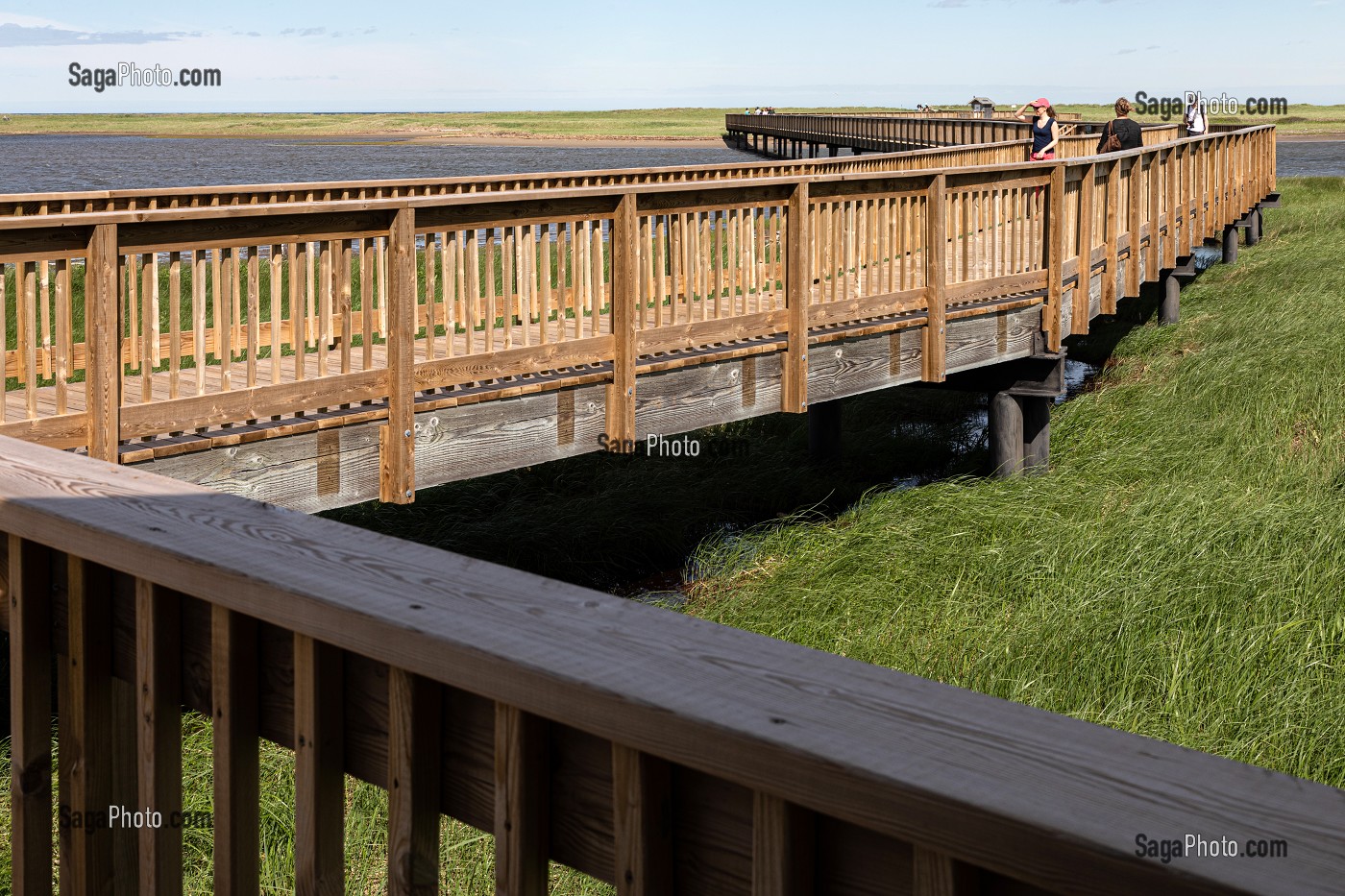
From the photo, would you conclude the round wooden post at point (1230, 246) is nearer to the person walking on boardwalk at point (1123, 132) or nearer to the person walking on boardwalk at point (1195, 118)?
the person walking on boardwalk at point (1195, 118)

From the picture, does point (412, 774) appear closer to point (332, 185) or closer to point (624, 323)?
point (624, 323)

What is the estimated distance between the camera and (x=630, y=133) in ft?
486

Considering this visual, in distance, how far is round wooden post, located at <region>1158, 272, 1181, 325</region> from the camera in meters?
20.8

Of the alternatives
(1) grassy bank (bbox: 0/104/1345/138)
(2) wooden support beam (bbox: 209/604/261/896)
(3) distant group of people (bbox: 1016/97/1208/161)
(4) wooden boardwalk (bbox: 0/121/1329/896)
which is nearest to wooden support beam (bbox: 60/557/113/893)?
(4) wooden boardwalk (bbox: 0/121/1329/896)

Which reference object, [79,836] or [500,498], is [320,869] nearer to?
[79,836]

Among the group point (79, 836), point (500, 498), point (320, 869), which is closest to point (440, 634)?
point (320, 869)

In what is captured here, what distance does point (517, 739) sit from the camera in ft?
5.74

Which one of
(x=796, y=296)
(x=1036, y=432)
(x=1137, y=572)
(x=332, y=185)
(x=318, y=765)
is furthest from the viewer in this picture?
(x=1036, y=432)

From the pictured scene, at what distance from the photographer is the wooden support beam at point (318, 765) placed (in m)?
1.97

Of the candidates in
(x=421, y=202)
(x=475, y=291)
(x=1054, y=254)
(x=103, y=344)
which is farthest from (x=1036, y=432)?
(x=103, y=344)

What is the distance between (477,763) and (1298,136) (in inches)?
5525

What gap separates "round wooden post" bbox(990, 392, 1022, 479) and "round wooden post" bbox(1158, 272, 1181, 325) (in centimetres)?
820

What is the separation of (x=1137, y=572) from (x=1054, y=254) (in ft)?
14.4

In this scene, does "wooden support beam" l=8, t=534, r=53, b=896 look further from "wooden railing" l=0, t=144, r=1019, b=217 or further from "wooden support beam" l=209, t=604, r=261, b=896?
"wooden railing" l=0, t=144, r=1019, b=217
